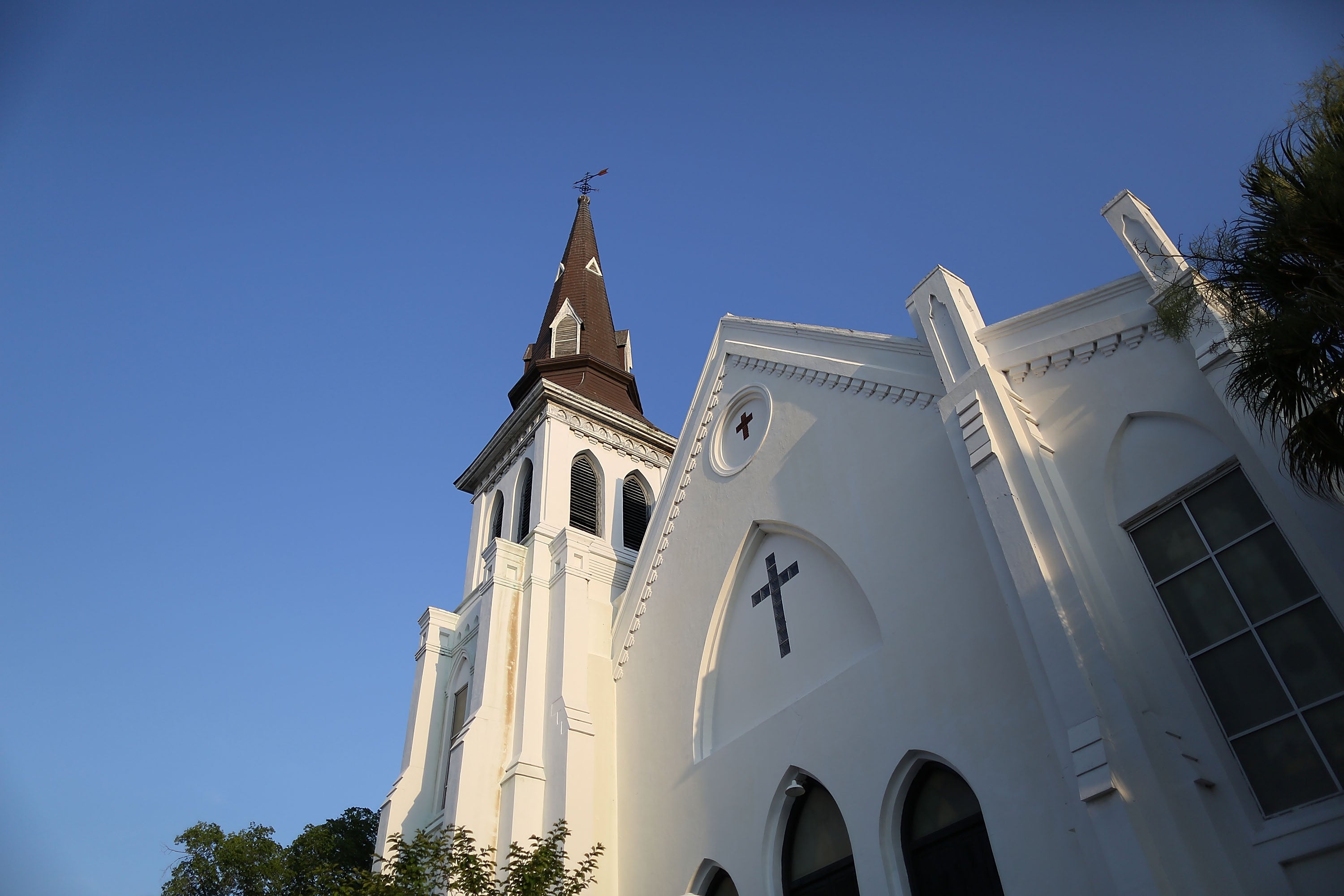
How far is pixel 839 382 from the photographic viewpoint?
1200cm

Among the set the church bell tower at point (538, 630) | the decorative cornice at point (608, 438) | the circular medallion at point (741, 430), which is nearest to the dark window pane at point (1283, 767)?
the circular medallion at point (741, 430)

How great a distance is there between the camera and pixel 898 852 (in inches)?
344

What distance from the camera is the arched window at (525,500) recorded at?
20.3 m

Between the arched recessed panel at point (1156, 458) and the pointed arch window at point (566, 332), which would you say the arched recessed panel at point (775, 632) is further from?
the pointed arch window at point (566, 332)

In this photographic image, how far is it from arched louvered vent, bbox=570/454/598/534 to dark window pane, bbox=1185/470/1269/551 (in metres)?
13.6

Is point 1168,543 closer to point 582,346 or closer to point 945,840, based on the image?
point 945,840

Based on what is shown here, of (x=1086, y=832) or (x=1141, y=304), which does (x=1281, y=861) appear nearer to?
(x=1086, y=832)

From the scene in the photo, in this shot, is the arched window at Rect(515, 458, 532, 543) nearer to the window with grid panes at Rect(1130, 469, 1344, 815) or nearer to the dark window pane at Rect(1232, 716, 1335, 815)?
the window with grid panes at Rect(1130, 469, 1344, 815)

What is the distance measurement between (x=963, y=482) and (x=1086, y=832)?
3.43 m

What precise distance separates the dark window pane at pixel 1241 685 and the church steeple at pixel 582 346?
16.7 m

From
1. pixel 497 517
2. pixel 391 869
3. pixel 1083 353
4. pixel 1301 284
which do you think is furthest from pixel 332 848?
pixel 1301 284

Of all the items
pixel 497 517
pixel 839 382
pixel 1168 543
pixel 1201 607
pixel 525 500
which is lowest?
pixel 1201 607

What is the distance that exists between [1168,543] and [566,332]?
20.8 m

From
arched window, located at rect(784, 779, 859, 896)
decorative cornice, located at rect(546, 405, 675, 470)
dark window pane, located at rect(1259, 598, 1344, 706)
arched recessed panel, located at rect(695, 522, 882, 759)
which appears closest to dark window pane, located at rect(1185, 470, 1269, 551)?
dark window pane, located at rect(1259, 598, 1344, 706)
